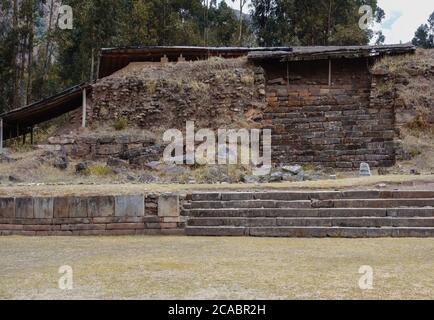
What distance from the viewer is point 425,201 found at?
28.0ft

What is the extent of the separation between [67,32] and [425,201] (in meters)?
31.1

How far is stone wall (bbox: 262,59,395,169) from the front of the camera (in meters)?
16.7

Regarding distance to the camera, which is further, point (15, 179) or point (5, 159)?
point (5, 159)

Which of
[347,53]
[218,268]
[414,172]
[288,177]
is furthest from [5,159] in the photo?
[218,268]

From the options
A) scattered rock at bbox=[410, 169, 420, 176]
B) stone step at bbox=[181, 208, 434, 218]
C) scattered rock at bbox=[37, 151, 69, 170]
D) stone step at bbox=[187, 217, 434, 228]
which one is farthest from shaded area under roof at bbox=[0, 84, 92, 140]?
stone step at bbox=[187, 217, 434, 228]

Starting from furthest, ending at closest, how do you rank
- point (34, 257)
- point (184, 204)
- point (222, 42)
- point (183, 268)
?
point (222, 42) < point (184, 204) < point (34, 257) < point (183, 268)

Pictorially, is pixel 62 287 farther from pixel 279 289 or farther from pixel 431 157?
pixel 431 157

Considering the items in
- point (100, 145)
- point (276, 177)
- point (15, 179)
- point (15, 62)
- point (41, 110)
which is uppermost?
point (15, 62)

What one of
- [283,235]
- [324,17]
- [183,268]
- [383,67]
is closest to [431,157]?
[383,67]

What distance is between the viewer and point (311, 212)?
8570mm

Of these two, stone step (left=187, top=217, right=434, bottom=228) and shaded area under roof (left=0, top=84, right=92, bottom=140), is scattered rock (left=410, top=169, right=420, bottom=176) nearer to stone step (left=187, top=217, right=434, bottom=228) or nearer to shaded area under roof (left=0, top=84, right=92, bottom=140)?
stone step (left=187, top=217, right=434, bottom=228)

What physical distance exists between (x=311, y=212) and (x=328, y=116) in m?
9.84

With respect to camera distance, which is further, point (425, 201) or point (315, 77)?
point (315, 77)

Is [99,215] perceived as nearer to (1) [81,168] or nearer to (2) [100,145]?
(1) [81,168]
